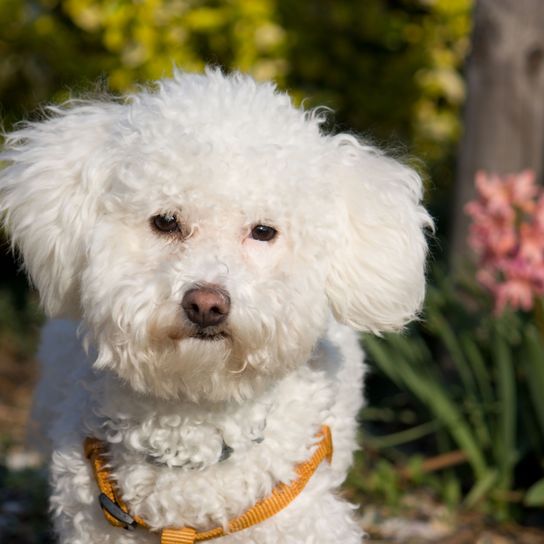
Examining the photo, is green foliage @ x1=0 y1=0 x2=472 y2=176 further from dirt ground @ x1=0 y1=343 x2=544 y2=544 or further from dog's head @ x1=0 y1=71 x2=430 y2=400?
dog's head @ x1=0 y1=71 x2=430 y2=400

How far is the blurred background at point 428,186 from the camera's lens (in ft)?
12.0

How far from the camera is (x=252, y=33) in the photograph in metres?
5.73

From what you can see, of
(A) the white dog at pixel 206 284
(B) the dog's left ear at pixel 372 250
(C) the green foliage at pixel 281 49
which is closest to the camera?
(A) the white dog at pixel 206 284

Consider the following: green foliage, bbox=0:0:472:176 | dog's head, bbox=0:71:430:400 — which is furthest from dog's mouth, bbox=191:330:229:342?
green foliage, bbox=0:0:472:176

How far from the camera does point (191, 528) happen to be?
95.4 inches

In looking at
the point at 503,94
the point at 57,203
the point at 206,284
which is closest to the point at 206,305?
the point at 206,284

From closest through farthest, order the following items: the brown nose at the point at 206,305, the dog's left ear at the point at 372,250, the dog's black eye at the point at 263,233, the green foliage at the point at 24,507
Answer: the brown nose at the point at 206,305, the dog's black eye at the point at 263,233, the dog's left ear at the point at 372,250, the green foliage at the point at 24,507

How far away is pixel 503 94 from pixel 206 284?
8.64 feet

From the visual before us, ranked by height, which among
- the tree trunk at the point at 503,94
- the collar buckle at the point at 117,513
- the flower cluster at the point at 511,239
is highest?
the tree trunk at the point at 503,94

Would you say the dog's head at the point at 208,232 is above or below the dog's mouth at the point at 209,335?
above

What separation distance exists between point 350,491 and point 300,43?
2.99 metres

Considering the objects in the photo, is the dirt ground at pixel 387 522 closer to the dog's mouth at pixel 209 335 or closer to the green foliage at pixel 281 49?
the dog's mouth at pixel 209 335

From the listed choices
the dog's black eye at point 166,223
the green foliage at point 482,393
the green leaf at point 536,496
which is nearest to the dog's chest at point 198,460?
the dog's black eye at point 166,223

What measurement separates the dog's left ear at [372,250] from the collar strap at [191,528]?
408 millimetres
